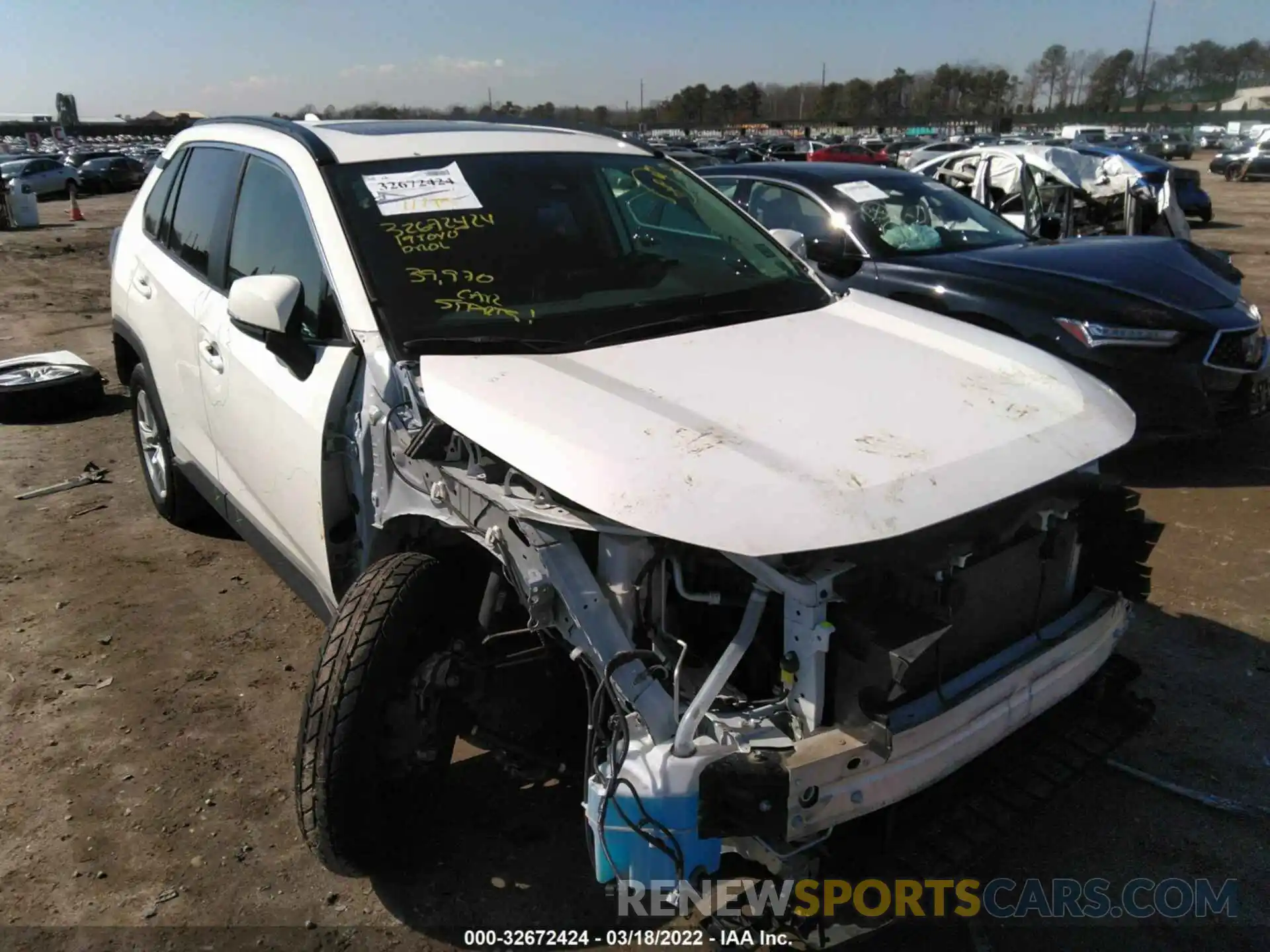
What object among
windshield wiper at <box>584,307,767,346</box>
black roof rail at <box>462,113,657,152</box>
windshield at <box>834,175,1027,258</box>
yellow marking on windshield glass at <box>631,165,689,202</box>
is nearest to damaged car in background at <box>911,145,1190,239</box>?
windshield at <box>834,175,1027,258</box>

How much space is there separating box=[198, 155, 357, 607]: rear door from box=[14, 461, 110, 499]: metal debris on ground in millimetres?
2408

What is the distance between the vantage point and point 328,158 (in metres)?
3.02

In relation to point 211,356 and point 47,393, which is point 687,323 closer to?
point 211,356

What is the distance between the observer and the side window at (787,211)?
6.14 meters

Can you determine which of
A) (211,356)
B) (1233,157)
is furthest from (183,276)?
(1233,157)

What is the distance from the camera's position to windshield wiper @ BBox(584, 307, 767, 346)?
2.72 m

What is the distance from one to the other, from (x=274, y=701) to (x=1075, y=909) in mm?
2625

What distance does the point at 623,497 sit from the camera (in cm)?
189

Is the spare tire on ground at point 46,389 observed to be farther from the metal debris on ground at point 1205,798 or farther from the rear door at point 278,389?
the metal debris on ground at point 1205,798

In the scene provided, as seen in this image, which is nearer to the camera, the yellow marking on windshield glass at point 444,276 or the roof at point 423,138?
the yellow marking on windshield glass at point 444,276

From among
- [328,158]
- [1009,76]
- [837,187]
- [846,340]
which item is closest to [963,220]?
[837,187]

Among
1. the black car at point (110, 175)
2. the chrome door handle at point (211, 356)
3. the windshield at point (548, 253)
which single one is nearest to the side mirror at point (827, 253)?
the windshield at point (548, 253)

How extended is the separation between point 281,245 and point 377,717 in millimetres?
1614

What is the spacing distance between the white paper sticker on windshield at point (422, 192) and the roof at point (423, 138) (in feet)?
0.37
